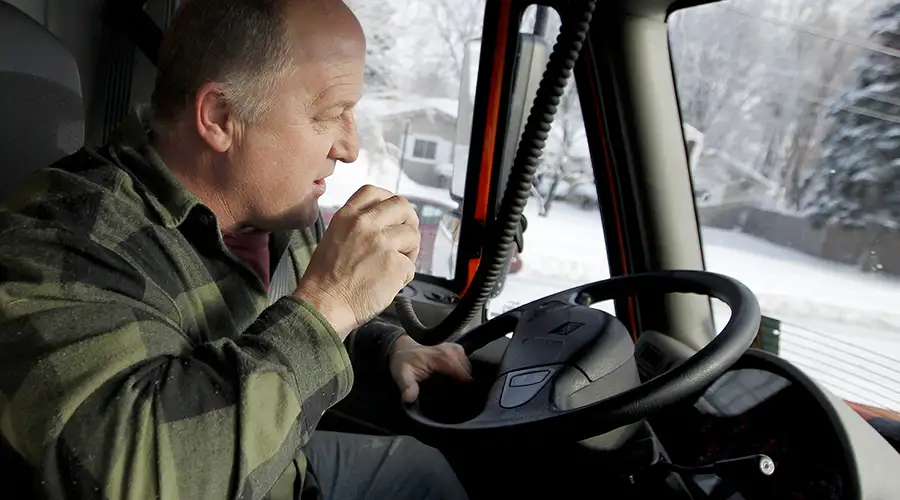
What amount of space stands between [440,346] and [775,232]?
747 mm

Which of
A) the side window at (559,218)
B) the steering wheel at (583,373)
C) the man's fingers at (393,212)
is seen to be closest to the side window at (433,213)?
the side window at (559,218)

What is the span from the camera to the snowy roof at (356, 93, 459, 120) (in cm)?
224

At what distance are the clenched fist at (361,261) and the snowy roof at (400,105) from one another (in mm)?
1179

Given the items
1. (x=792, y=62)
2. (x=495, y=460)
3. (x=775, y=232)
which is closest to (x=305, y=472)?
(x=495, y=460)

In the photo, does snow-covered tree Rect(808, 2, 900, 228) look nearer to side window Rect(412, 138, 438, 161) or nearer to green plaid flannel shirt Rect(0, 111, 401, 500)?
green plaid flannel shirt Rect(0, 111, 401, 500)

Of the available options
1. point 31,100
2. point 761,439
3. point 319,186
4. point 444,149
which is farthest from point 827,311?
point 31,100

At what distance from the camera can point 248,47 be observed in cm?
112

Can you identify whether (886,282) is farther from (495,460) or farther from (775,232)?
(495,460)

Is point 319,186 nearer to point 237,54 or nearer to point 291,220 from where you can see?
point 291,220

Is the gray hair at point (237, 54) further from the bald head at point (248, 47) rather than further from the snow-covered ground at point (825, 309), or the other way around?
the snow-covered ground at point (825, 309)

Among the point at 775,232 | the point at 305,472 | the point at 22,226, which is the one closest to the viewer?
the point at 22,226

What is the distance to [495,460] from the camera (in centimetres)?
147

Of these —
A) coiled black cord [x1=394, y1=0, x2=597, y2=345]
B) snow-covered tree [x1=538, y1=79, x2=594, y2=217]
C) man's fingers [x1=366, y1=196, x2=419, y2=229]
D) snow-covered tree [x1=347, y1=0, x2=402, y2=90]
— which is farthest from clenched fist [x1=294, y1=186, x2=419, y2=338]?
snow-covered tree [x1=347, y1=0, x2=402, y2=90]

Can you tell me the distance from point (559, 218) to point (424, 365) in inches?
35.5
